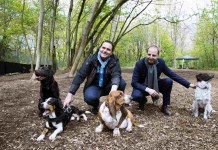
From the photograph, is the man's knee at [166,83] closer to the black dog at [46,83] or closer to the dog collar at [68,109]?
the dog collar at [68,109]

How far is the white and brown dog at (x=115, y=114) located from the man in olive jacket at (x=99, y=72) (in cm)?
61

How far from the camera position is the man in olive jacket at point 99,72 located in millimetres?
5168

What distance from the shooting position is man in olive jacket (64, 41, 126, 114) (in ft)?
17.0

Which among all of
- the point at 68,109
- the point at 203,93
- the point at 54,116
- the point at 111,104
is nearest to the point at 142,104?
the point at 203,93

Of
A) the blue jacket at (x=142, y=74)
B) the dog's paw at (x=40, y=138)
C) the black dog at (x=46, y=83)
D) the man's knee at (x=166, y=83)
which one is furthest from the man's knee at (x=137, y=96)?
the dog's paw at (x=40, y=138)

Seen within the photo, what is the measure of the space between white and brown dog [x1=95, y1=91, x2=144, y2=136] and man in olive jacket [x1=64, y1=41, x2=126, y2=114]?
0.61 metres

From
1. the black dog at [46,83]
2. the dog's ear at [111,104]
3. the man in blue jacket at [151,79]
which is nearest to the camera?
the dog's ear at [111,104]

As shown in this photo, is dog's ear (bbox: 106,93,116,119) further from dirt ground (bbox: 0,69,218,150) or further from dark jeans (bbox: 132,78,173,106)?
dark jeans (bbox: 132,78,173,106)

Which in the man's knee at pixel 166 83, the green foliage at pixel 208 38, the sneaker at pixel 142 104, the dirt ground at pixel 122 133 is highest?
the green foliage at pixel 208 38

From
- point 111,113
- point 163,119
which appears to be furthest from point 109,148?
point 163,119

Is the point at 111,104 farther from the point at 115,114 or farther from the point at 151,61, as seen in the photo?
the point at 151,61

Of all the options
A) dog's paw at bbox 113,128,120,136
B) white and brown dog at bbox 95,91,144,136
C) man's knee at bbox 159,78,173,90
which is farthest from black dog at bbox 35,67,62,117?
man's knee at bbox 159,78,173,90

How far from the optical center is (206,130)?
4996mm

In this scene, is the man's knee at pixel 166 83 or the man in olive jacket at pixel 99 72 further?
the man's knee at pixel 166 83
